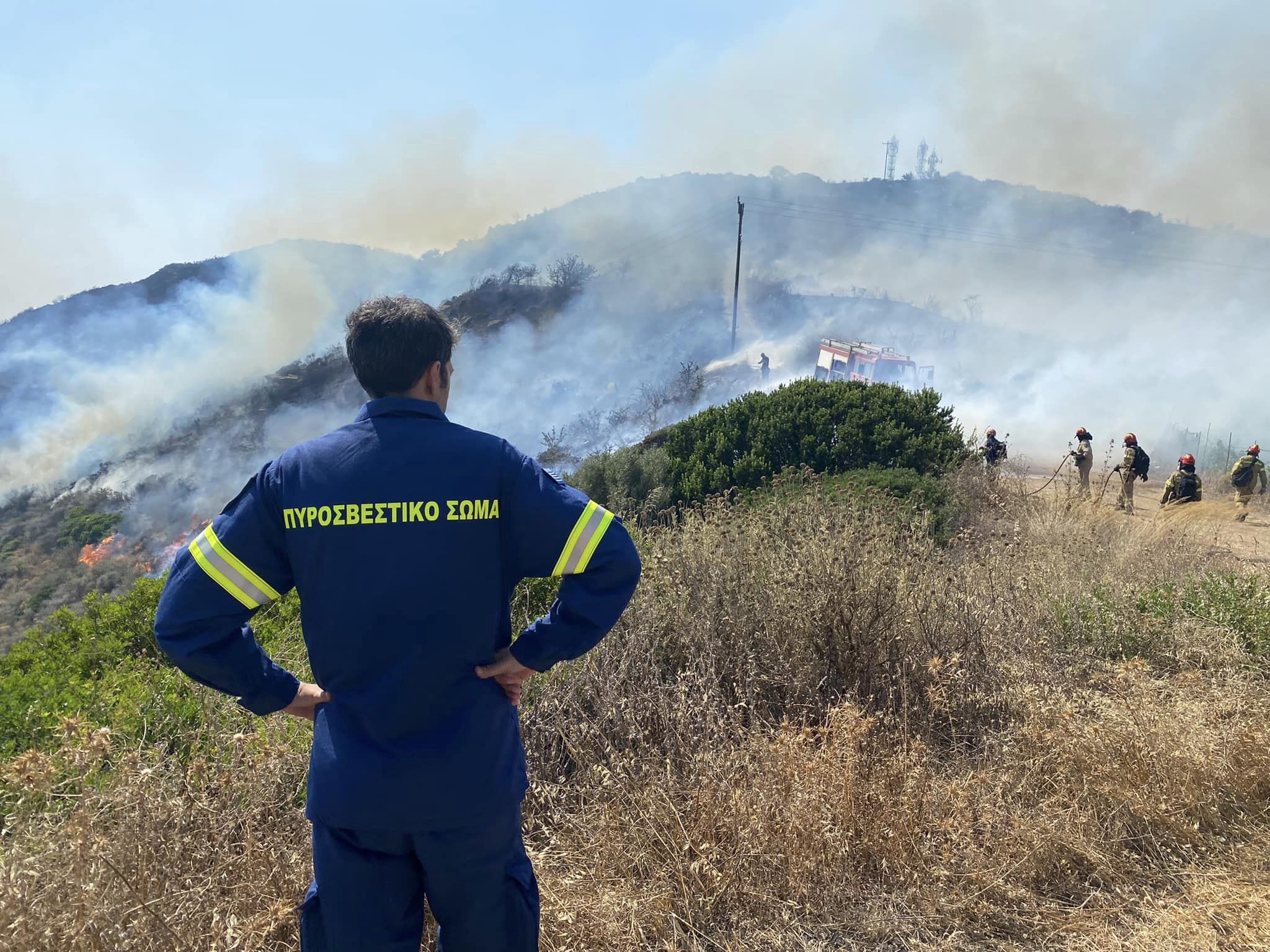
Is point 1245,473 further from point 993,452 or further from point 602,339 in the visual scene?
point 602,339

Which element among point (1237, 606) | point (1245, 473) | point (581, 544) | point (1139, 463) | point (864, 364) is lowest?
point (1237, 606)

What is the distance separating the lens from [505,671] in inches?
65.9

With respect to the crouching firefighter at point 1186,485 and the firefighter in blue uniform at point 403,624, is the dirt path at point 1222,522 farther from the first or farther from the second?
the firefighter in blue uniform at point 403,624

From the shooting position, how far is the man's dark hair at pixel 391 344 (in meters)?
1.68

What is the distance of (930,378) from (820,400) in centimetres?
2759

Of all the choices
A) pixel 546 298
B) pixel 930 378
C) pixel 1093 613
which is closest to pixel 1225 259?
pixel 930 378

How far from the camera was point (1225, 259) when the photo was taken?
148ft

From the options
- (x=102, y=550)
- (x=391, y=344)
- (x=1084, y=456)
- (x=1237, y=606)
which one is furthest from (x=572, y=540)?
(x=102, y=550)

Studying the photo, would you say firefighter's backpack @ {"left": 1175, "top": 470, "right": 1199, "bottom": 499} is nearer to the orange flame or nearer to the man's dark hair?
the man's dark hair

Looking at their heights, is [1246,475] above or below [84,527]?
above

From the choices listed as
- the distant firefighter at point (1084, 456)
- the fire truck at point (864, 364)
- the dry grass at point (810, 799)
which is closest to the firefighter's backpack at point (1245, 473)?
the distant firefighter at point (1084, 456)

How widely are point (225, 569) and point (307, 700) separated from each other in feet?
1.13

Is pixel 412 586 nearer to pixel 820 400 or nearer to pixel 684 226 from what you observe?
pixel 820 400

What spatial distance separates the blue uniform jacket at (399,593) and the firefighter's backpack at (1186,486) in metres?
12.7
